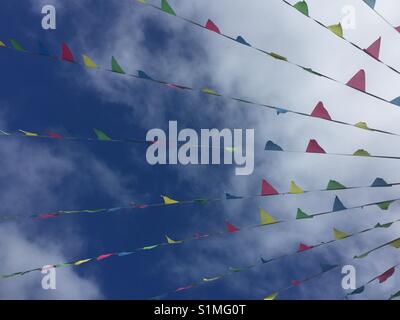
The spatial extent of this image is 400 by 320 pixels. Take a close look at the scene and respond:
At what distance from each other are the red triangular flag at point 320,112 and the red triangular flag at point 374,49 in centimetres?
89

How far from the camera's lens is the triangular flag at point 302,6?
21.6ft

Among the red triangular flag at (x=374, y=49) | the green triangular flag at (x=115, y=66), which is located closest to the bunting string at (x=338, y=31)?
the red triangular flag at (x=374, y=49)

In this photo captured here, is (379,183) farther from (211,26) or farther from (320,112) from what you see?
(211,26)

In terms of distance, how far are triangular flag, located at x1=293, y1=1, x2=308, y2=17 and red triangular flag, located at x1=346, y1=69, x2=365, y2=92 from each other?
102 cm

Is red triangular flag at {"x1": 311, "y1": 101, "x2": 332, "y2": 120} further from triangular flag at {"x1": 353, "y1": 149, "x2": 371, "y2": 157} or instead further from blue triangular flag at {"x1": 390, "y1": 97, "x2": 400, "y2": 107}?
blue triangular flag at {"x1": 390, "y1": 97, "x2": 400, "y2": 107}

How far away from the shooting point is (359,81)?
6848 millimetres

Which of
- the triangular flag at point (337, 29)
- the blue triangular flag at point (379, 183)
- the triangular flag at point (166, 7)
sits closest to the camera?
the triangular flag at point (337, 29)

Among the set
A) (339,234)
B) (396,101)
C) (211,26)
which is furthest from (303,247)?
(211,26)

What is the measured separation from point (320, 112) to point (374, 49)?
1036mm

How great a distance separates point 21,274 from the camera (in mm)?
8320

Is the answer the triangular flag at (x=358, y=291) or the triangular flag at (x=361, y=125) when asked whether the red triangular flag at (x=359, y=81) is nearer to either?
the triangular flag at (x=361, y=125)
